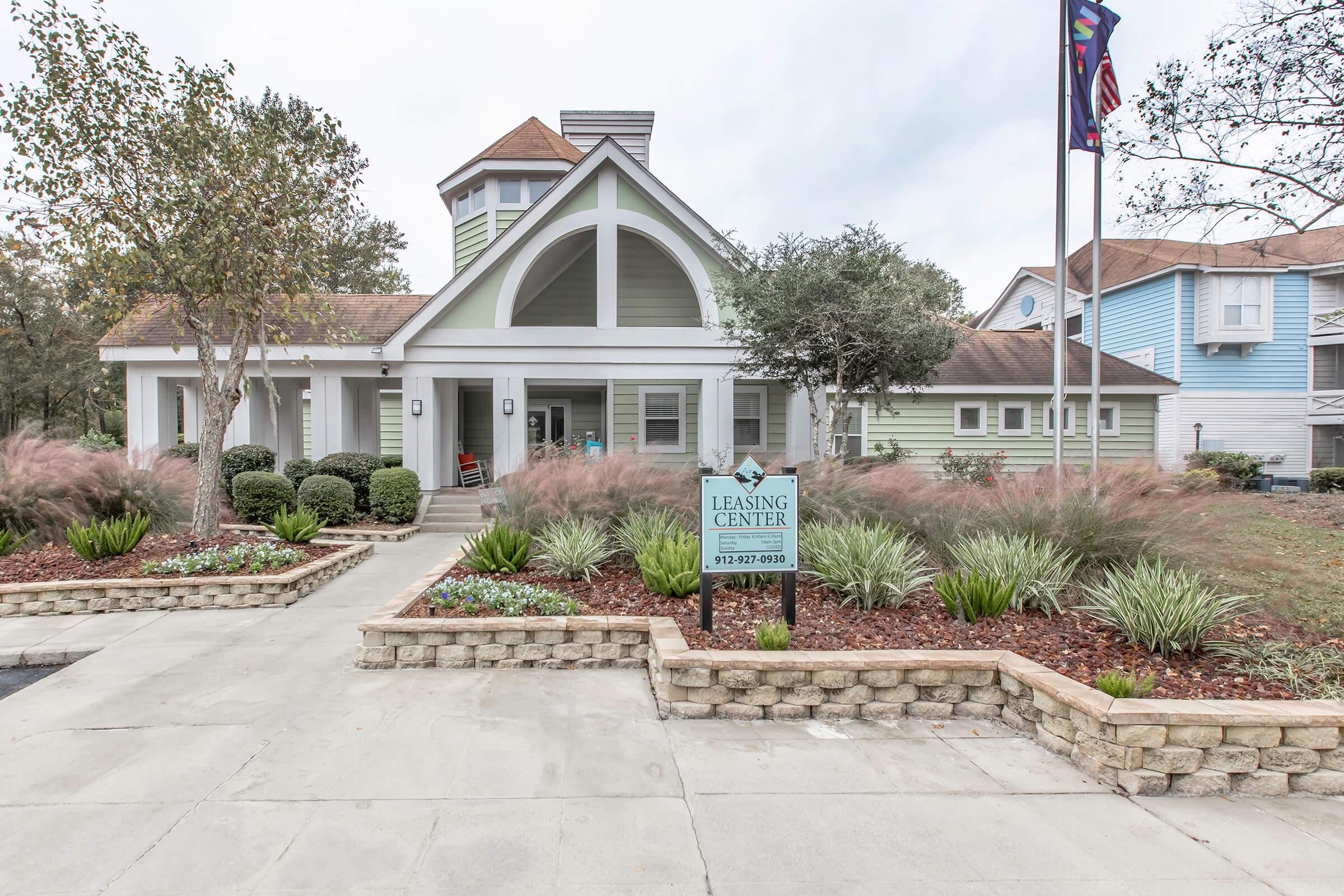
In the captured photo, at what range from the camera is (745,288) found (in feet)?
34.2

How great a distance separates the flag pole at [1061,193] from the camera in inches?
334

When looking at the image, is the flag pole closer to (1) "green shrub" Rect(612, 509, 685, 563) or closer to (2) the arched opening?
(1) "green shrub" Rect(612, 509, 685, 563)

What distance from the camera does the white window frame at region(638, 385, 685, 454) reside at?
1325 cm

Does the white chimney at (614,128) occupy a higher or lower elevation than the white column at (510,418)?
higher

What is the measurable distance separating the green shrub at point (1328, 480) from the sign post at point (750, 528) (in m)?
19.0

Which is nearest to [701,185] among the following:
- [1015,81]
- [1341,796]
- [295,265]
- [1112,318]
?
Answer: [1112,318]

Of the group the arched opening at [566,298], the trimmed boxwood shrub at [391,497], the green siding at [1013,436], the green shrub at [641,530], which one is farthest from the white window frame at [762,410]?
the green shrub at [641,530]

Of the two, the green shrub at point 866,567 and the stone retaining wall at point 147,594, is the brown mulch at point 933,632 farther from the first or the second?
the stone retaining wall at point 147,594

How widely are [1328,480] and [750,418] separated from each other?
1515 cm

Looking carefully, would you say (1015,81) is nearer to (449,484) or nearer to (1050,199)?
(1050,199)

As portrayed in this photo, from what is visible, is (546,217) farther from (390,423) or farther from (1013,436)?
(1013,436)

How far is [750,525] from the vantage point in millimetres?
4723

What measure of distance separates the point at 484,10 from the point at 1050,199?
32.3 feet

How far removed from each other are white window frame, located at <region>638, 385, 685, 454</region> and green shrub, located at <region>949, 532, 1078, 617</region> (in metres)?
8.41
